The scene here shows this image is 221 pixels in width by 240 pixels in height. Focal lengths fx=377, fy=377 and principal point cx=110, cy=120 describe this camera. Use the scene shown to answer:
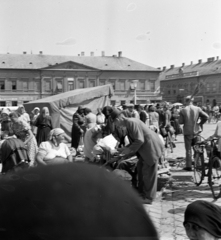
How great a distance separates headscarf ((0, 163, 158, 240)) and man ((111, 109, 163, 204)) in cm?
480

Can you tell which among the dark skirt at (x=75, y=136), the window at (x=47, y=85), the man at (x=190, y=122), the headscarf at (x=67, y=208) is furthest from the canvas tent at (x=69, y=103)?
the window at (x=47, y=85)

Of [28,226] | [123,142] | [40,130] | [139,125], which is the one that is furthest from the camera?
[40,130]

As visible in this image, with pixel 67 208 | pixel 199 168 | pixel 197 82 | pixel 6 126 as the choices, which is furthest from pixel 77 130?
pixel 197 82

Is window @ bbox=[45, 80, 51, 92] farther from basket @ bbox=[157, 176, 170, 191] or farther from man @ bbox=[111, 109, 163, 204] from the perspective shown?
man @ bbox=[111, 109, 163, 204]

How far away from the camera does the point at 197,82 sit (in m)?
65.8

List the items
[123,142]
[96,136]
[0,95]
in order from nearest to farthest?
[123,142]
[96,136]
[0,95]

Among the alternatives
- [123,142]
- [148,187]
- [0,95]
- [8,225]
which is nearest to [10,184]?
[8,225]

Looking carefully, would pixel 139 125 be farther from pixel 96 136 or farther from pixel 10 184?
pixel 10 184

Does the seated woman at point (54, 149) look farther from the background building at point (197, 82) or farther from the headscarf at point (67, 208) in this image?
the background building at point (197, 82)

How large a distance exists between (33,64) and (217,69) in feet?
106

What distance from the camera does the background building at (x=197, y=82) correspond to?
65062 mm

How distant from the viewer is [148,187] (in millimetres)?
5695

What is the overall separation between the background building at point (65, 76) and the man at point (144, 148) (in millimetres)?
60989

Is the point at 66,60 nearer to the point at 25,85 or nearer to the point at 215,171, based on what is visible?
the point at 25,85
